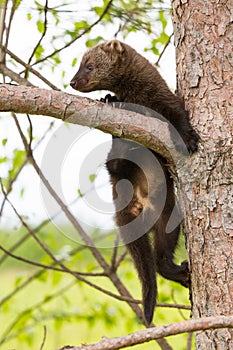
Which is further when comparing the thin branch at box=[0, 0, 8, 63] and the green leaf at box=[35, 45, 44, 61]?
the green leaf at box=[35, 45, 44, 61]

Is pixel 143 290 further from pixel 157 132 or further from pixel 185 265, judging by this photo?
pixel 157 132

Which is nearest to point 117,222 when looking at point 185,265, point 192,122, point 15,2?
point 185,265

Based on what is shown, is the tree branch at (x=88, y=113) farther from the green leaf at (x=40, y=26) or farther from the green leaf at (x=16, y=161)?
the green leaf at (x=16, y=161)

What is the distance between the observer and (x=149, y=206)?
3.67 metres

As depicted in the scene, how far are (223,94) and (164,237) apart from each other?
105 centimetres

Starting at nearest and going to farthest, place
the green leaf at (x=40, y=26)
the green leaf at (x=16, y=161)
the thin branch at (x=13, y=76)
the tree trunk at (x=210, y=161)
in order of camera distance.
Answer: the tree trunk at (x=210, y=161)
the thin branch at (x=13, y=76)
the green leaf at (x=40, y=26)
the green leaf at (x=16, y=161)

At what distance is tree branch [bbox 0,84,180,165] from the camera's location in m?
2.68

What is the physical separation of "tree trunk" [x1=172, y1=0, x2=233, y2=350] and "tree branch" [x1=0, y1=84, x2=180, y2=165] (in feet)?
0.54

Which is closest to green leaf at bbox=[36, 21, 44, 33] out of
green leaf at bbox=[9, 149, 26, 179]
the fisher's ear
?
the fisher's ear

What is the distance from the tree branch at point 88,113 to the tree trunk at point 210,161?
17 centimetres

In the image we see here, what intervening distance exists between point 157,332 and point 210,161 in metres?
1.01

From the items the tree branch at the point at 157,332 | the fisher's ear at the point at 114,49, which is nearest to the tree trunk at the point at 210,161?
the tree branch at the point at 157,332

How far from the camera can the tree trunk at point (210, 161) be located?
2838 millimetres

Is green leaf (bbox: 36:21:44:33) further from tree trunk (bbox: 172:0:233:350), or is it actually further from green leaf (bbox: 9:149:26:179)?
tree trunk (bbox: 172:0:233:350)
